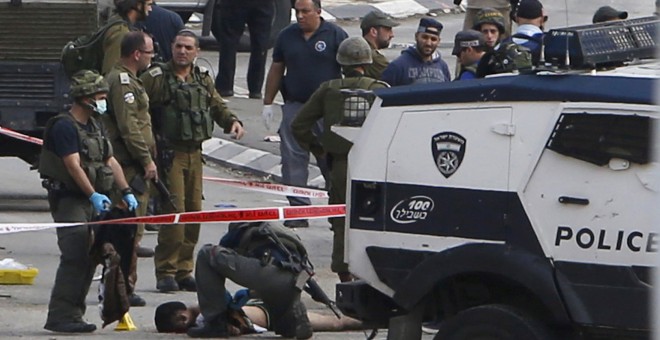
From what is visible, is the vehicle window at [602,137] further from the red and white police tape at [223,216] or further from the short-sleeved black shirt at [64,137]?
the short-sleeved black shirt at [64,137]

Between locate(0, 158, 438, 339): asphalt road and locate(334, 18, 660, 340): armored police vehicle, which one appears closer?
locate(334, 18, 660, 340): armored police vehicle

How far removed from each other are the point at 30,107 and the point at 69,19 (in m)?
0.80

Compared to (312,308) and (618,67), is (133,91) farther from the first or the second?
(618,67)

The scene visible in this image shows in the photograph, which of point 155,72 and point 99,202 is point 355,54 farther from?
point 99,202

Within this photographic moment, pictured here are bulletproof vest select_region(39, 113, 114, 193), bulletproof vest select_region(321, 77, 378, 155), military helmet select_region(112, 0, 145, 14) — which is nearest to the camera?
bulletproof vest select_region(39, 113, 114, 193)

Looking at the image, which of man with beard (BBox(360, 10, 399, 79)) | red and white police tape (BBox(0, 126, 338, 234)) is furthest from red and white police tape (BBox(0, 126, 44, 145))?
man with beard (BBox(360, 10, 399, 79))

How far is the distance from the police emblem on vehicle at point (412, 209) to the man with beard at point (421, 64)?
364 centimetres

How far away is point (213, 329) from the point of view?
374 inches

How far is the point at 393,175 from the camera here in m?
7.96

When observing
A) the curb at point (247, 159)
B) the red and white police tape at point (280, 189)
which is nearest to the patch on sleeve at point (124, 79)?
the red and white police tape at point (280, 189)

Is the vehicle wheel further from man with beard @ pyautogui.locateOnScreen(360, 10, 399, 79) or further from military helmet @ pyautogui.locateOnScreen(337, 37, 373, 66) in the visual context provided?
man with beard @ pyautogui.locateOnScreen(360, 10, 399, 79)

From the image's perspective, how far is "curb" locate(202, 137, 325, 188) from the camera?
16.0 m

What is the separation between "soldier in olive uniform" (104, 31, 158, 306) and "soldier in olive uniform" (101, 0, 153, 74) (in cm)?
106

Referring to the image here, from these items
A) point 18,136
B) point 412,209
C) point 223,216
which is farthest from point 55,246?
point 412,209
